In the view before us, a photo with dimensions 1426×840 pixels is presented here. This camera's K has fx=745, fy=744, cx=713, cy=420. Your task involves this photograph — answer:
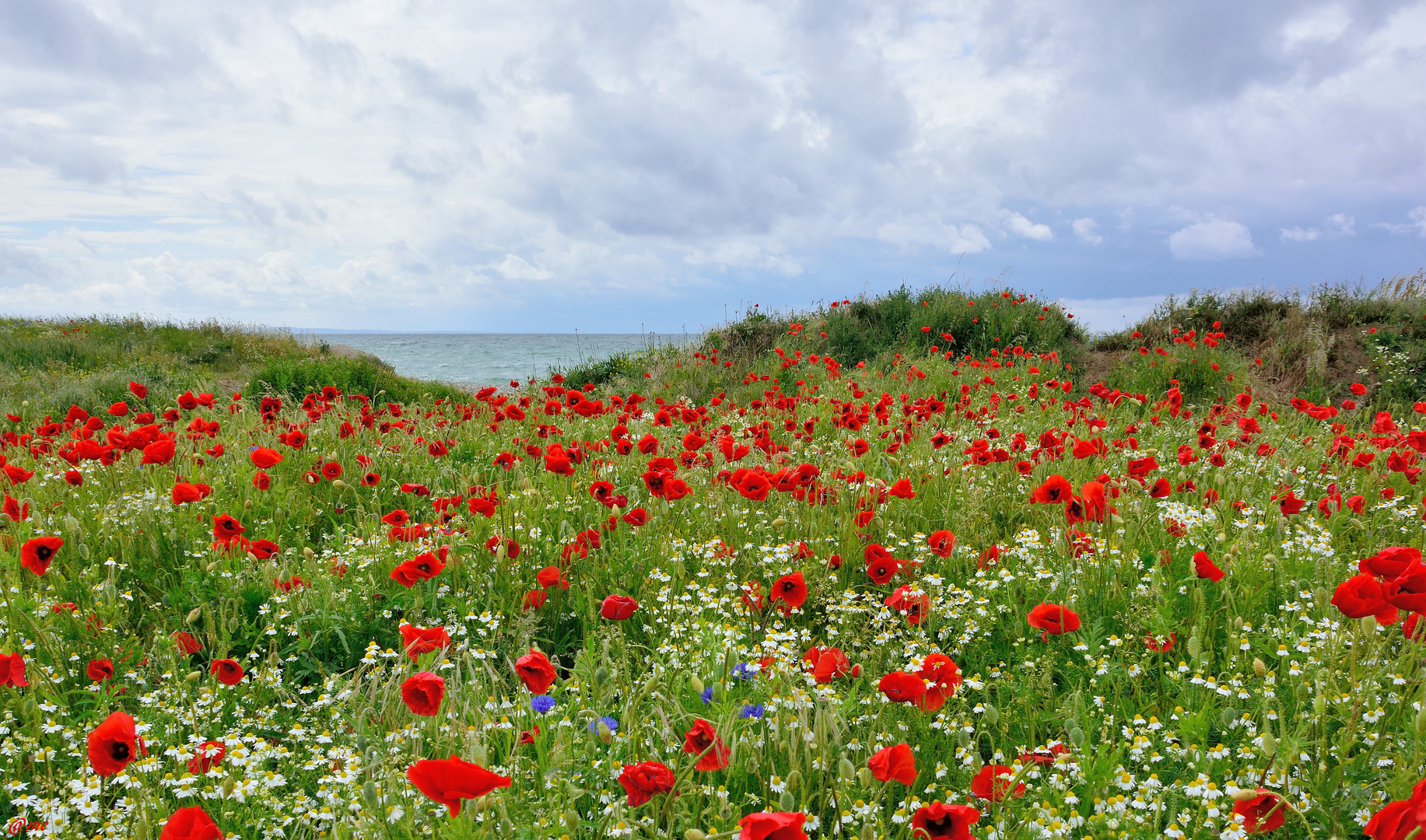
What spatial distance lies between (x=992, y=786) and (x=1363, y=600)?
1013 millimetres

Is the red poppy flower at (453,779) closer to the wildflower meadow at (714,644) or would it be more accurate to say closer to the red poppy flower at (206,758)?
the wildflower meadow at (714,644)

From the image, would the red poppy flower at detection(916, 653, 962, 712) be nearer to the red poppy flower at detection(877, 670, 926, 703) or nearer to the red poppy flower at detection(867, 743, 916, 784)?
the red poppy flower at detection(877, 670, 926, 703)

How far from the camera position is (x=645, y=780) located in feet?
5.05

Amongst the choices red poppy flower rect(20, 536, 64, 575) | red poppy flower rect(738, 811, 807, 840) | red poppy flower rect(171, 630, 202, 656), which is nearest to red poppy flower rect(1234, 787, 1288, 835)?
red poppy flower rect(738, 811, 807, 840)

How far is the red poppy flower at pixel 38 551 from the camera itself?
2.68m

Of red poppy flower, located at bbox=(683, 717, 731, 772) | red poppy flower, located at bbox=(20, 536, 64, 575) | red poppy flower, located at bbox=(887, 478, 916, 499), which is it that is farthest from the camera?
red poppy flower, located at bbox=(887, 478, 916, 499)

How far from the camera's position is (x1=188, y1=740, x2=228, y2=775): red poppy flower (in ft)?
6.51

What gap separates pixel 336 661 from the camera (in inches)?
114

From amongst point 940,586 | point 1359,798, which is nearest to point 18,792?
point 940,586

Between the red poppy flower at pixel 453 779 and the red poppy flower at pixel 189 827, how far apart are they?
1.51 ft

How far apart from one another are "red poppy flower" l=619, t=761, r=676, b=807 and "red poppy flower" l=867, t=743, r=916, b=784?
44cm

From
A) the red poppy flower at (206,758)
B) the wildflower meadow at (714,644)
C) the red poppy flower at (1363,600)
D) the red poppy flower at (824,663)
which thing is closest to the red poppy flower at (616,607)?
the wildflower meadow at (714,644)

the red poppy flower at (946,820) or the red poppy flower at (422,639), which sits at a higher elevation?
the red poppy flower at (422,639)

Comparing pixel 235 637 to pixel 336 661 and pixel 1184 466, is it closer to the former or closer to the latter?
pixel 336 661
